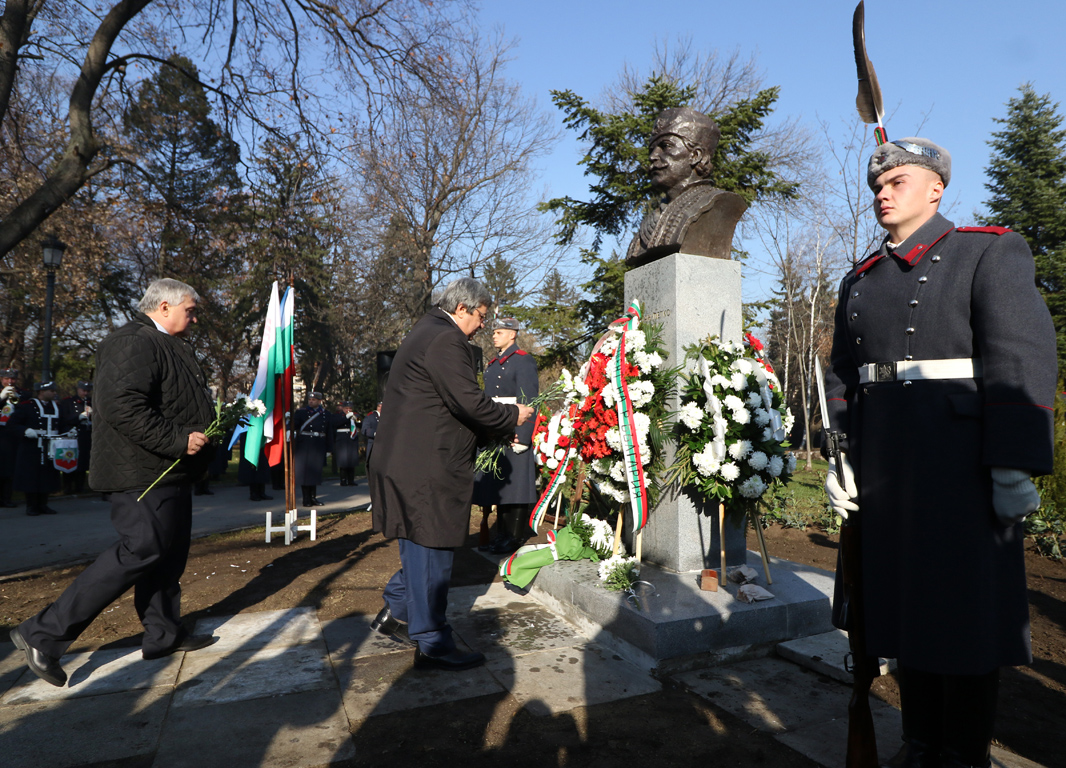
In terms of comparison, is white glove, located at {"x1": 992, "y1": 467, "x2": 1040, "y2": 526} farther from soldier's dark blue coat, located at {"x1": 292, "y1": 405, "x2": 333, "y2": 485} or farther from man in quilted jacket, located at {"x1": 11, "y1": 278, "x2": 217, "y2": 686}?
soldier's dark blue coat, located at {"x1": 292, "y1": 405, "x2": 333, "y2": 485}

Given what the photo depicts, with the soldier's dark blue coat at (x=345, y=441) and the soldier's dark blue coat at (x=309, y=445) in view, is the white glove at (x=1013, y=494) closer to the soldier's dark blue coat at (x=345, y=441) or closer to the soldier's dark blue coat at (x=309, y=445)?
the soldier's dark blue coat at (x=309, y=445)

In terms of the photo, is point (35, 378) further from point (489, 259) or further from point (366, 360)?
point (489, 259)

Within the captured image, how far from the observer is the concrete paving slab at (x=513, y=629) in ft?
12.4

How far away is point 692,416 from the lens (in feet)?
13.4

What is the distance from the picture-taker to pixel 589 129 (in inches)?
569

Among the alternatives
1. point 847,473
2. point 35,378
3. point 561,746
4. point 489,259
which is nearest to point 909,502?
point 847,473

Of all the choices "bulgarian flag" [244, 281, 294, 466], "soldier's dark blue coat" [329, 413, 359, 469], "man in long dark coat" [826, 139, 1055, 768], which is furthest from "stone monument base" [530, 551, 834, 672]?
"soldier's dark blue coat" [329, 413, 359, 469]

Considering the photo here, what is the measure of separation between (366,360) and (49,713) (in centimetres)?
2383

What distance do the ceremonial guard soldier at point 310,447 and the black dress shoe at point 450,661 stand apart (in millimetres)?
7209

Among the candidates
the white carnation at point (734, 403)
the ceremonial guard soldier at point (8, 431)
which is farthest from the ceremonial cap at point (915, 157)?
the ceremonial guard soldier at point (8, 431)

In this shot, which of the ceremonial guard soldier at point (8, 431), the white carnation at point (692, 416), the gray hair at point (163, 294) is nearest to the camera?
the gray hair at point (163, 294)

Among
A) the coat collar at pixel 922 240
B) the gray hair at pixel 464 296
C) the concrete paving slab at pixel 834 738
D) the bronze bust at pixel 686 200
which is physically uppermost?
the bronze bust at pixel 686 200

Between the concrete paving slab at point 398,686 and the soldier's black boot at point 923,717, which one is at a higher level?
the soldier's black boot at point 923,717

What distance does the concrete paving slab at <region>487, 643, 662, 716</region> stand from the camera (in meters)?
3.08
